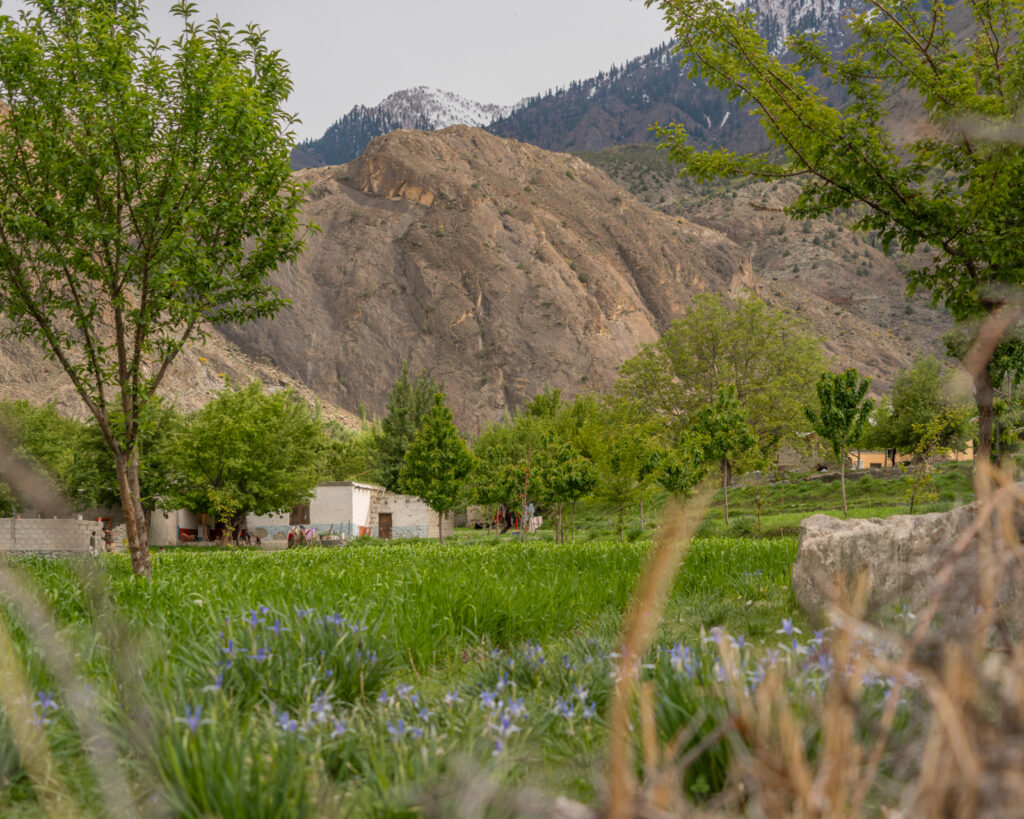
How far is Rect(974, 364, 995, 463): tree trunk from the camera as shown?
22.9 feet

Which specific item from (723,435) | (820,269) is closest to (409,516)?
(723,435)

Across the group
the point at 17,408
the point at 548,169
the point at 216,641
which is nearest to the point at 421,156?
the point at 548,169

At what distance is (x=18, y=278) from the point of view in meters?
9.94

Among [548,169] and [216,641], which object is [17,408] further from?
[548,169]

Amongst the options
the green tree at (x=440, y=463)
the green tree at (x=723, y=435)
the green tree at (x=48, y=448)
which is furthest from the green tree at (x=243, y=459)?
the green tree at (x=723, y=435)

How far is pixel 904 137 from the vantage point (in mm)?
7848

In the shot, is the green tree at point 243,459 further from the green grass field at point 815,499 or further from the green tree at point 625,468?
the green tree at point 625,468

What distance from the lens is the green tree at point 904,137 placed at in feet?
23.0

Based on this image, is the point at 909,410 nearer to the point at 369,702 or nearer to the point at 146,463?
the point at 146,463

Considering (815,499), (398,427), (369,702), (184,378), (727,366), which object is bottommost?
(815,499)

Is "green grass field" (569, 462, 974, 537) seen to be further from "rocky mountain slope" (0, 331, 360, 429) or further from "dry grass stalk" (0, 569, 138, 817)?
"rocky mountain slope" (0, 331, 360, 429)

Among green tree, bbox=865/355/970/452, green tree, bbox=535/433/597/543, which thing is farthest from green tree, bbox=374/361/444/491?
green tree, bbox=535/433/597/543

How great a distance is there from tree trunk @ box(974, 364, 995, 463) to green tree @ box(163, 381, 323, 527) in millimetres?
33278

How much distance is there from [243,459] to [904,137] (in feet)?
110
